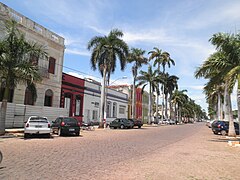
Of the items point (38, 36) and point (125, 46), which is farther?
point (125, 46)

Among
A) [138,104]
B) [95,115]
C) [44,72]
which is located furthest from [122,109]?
[44,72]

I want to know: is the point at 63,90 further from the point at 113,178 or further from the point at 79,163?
the point at 113,178

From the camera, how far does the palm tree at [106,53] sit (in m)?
32.5

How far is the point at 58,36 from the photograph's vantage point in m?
32.2

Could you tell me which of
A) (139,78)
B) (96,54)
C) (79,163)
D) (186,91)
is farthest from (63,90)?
(186,91)

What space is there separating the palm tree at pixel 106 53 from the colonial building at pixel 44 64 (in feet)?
15.0

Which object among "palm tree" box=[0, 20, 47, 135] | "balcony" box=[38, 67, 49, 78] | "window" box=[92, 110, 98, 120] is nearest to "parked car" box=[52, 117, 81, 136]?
"palm tree" box=[0, 20, 47, 135]

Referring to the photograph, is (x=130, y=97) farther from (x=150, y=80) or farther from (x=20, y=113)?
(x=20, y=113)

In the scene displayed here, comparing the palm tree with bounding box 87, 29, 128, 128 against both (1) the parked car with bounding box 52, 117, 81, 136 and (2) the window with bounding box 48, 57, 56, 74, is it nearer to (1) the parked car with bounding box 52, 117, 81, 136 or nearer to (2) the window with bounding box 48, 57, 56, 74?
(2) the window with bounding box 48, 57, 56, 74

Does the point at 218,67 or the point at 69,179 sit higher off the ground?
the point at 218,67

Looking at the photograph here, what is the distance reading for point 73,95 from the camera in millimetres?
36344

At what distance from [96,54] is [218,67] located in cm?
1858

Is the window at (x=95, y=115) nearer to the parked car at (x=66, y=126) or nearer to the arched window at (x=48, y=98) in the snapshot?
the arched window at (x=48, y=98)

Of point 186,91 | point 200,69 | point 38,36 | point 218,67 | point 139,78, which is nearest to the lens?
point 218,67
